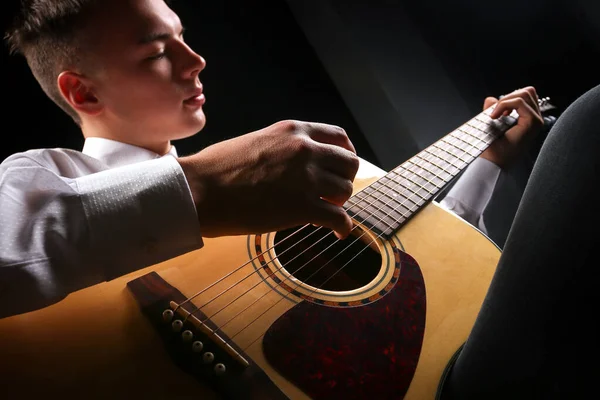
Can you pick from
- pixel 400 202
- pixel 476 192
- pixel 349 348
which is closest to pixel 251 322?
pixel 349 348

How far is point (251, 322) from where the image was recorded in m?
0.52

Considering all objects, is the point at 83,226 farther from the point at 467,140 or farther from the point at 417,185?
the point at 467,140

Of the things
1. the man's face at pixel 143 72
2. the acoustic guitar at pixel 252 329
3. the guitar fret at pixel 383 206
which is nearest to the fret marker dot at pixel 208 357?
the acoustic guitar at pixel 252 329

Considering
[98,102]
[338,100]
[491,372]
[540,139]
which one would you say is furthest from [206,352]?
[338,100]

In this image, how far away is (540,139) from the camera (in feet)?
3.84

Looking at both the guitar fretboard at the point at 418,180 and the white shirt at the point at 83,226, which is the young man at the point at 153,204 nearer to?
the white shirt at the point at 83,226

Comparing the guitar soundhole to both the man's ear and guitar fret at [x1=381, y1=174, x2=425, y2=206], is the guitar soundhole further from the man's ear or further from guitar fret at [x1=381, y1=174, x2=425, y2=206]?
the man's ear

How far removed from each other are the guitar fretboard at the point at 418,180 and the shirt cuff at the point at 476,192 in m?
0.11

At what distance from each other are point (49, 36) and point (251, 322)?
677 millimetres

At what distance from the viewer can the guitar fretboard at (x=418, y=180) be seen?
732mm

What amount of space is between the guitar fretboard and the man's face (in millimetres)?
398

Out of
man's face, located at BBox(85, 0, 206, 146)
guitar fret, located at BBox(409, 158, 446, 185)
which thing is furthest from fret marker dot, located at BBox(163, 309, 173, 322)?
guitar fret, located at BBox(409, 158, 446, 185)

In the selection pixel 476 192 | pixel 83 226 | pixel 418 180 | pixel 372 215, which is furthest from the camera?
pixel 476 192

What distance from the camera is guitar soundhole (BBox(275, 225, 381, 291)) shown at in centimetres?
73
